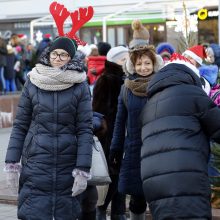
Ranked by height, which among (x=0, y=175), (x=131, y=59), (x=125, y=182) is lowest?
(x=0, y=175)

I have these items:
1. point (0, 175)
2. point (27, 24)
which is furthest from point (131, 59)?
point (27, 24)

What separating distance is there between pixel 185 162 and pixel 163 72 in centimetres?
62

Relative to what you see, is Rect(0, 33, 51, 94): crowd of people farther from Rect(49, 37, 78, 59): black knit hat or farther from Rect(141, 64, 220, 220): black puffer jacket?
Rect(141, 64, 220, 220): black puffer jacket

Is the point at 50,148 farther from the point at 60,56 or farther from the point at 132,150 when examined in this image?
the point at 132,150

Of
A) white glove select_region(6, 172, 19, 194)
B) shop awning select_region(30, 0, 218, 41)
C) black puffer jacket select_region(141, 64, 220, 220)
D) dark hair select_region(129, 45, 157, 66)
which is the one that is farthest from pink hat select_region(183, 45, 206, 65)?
shop awning select_region(30, 0, 218, 41)

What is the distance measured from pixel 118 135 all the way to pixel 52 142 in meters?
0.97

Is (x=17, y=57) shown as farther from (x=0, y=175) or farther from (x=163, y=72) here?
(x=163, y=72)

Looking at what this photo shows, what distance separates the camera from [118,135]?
5.30m

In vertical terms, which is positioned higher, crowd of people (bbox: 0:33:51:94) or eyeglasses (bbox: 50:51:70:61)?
eyeglasses (bbox: 50:51:70:61)

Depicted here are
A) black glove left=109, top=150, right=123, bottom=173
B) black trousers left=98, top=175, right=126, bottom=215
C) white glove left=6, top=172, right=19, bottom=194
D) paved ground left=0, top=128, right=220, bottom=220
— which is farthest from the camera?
paved ground left=0, top=128, right=220, bottom=220

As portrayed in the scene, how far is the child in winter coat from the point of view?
16.8 feet

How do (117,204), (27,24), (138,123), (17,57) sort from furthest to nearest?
(27,24), (17,57), (117,204), (138,123)

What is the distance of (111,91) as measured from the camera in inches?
244

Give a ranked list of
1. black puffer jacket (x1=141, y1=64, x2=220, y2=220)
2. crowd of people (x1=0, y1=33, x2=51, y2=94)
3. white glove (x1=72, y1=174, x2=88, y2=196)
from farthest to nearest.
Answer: crowd of people (x1=0, y1=33, x2=51, y2=94) < white glove (x1=72, y1=174, x2=88, y2=196) < black puffer jacket (x1=141, y1=64, x2=220, y2=220)
